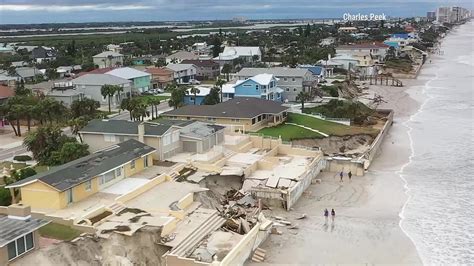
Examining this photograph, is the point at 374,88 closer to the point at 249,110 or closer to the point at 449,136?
the point at 449,136

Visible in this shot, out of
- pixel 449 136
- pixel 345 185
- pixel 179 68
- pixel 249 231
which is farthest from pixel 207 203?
pixel 179 68

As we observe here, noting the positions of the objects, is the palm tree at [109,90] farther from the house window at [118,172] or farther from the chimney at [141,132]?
the house window at [118,172]

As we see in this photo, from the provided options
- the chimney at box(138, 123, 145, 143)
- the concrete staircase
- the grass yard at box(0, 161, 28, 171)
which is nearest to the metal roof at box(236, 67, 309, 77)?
the chimney at box(138, 123, 145, 143)

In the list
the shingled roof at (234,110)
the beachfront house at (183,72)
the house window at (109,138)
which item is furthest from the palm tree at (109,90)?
the house window at (109,138)

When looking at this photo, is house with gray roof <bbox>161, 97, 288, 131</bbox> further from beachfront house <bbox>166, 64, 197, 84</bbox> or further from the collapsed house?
beachfront house <bbox>166, 64, 197, 84</bbox>

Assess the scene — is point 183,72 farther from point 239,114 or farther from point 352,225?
point 352,225

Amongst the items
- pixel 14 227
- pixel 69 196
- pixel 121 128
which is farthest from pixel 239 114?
pixel 14 227
